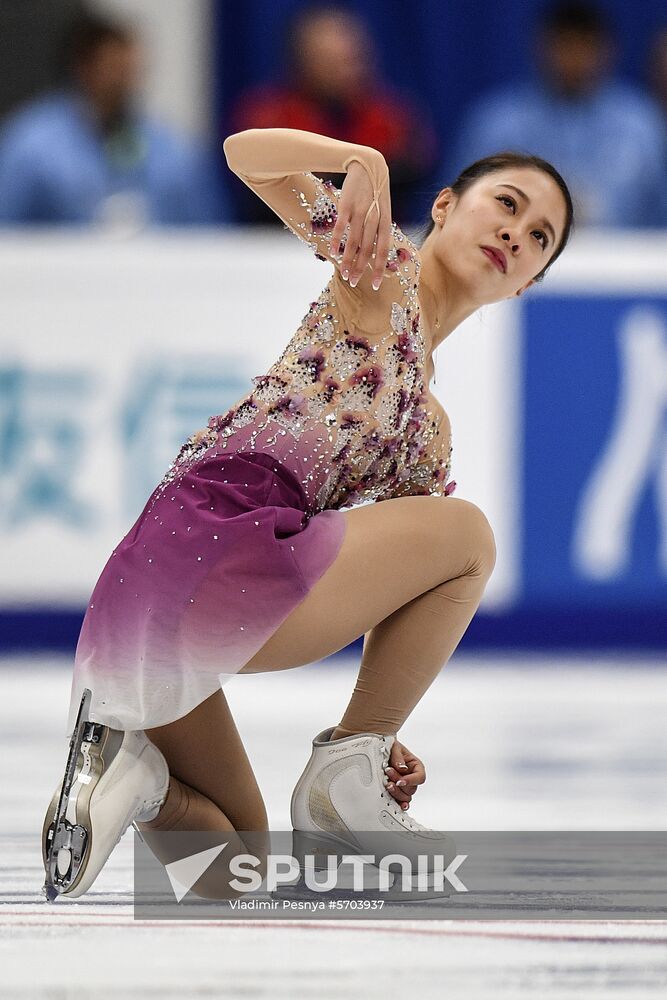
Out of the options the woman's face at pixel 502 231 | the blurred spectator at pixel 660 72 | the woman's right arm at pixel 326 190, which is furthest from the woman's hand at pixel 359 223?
the blurred spectator at pixel 660 72

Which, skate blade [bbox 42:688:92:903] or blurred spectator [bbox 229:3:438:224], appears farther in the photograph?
blurred spectator [bbox 229:3:438:224]

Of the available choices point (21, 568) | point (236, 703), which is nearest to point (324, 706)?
point (236, 703)

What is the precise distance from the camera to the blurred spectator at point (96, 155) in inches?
181

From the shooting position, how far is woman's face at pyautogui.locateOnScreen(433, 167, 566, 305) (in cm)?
196

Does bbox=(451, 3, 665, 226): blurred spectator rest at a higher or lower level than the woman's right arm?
higher

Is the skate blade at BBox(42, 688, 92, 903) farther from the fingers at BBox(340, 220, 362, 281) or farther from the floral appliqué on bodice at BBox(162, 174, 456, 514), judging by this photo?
the fingers at BBox(340, 220, 362, 281)

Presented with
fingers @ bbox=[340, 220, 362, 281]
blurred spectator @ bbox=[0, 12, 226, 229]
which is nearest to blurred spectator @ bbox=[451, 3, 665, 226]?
blurred spectator @ bbox=[0, 12, 226, 229]

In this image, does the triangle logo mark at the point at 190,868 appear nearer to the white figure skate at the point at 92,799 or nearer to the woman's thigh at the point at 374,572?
the white figure skate at the point at 92,799

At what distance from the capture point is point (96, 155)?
467cm

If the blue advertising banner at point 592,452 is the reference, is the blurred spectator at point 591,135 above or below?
above

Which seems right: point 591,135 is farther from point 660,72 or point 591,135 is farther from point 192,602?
point 192,602

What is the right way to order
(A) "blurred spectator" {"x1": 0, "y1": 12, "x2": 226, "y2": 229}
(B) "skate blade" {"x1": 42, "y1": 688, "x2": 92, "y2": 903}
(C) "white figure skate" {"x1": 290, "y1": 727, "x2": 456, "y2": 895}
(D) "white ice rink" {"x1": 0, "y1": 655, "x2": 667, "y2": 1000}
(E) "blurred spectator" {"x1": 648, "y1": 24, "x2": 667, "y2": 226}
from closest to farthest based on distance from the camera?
(D) "white ice rink" {"x1": 0, "y1": 655, "x2": 667, "y2": 1000} → (B) "skate blade" {"x1": 42, "y1": 688, "x2": 92, "y2": 903} → (C) "white figure skate" {"x1": 290, "y1": 727, "x2": 456, "y2": 895} → (A) "blurred spectator" {"x1": 0, "y1": 12, "x2": 226, "y2": 229} → (E) "blurred spectator" {"x1": 648, "y1": 24, "x2": 667, "y2": 226}

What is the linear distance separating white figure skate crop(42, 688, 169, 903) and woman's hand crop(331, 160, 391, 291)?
54 centimetres

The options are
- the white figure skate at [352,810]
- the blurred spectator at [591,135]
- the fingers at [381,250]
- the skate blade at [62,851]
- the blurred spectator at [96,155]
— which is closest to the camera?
the skate blade at [62,851]
